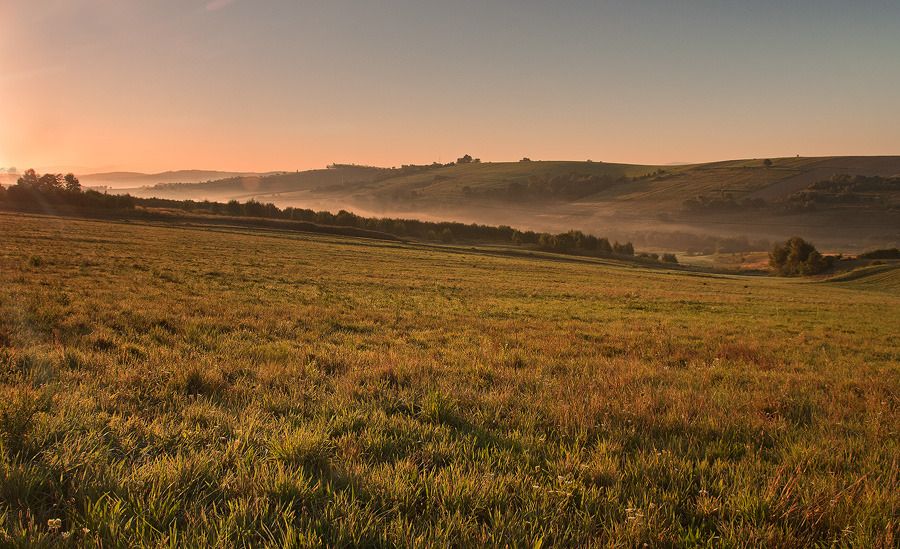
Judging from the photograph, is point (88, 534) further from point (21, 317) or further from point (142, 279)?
point (142, 279)

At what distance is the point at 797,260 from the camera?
9781 centimetres

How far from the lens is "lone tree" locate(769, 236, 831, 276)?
9206 centimetres

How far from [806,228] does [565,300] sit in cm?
17494

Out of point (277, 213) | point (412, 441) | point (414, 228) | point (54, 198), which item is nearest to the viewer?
point (412, 441)

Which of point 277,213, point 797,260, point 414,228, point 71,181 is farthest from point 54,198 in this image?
point 797,260

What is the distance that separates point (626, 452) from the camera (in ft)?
13.6

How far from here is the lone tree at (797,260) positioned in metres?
92.1

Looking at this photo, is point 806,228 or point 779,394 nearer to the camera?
point 779,394

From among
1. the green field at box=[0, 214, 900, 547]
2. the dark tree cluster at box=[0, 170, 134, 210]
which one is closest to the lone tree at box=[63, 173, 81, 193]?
the dark tree cluster at box=[0, 170, 134, 210]

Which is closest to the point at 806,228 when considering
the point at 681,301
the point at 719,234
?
the point at 719,234

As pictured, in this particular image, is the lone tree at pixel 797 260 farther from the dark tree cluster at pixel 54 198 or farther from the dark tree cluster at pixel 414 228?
the dark tree cluster at pixel 54 198

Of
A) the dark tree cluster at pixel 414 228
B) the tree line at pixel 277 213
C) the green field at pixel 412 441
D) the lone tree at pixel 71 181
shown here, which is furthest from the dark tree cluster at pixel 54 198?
the green field at pixel 412 441

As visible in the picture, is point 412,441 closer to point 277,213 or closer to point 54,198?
point 54,198

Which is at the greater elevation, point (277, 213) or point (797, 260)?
point (277, 213)
